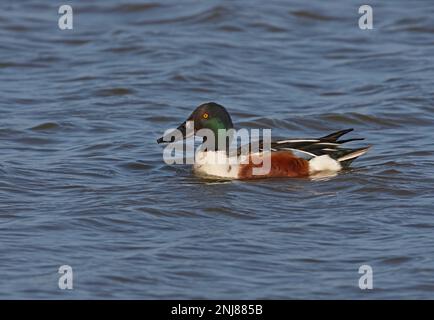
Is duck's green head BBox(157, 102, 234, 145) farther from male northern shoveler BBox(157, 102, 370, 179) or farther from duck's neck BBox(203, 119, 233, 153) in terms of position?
male northern shoveler BBox(157, 102, 370, 179)

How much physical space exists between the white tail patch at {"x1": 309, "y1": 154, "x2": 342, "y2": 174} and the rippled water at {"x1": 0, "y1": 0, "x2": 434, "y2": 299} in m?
0.16

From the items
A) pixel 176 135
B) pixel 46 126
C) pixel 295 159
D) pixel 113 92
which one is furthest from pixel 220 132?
pixel 113 92

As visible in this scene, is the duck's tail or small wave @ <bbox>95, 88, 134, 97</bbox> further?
small wave @ <bbox>95, 88, 134, 97</bbox>

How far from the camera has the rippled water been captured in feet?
24.5

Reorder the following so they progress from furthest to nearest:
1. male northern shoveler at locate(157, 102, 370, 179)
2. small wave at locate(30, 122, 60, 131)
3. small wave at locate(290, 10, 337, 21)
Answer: small wave at locate(290, 10, 337, 21)
small wave at locate(30, 122, 60, 131)
male northern shoveler at locate(157, 102, 370, 179)

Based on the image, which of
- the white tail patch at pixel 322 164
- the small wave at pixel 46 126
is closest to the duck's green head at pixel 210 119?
the white tail patch at pixel 322 164

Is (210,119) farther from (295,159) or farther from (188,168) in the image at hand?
(295,159)

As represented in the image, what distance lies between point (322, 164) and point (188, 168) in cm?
134

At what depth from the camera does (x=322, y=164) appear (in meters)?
9.95

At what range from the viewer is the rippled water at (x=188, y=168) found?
7477 millimetres

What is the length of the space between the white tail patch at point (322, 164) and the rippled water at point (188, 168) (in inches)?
6.1

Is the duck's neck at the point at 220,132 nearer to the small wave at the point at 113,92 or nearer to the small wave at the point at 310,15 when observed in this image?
the small wave at the point at 113,92

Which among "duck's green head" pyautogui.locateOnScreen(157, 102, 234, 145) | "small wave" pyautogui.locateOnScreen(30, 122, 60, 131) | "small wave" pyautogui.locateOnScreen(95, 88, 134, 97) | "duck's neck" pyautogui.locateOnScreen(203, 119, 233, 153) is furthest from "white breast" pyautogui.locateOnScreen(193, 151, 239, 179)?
"small wave" pyautogui.locateOnScreen(95, 88, 134, 97)
